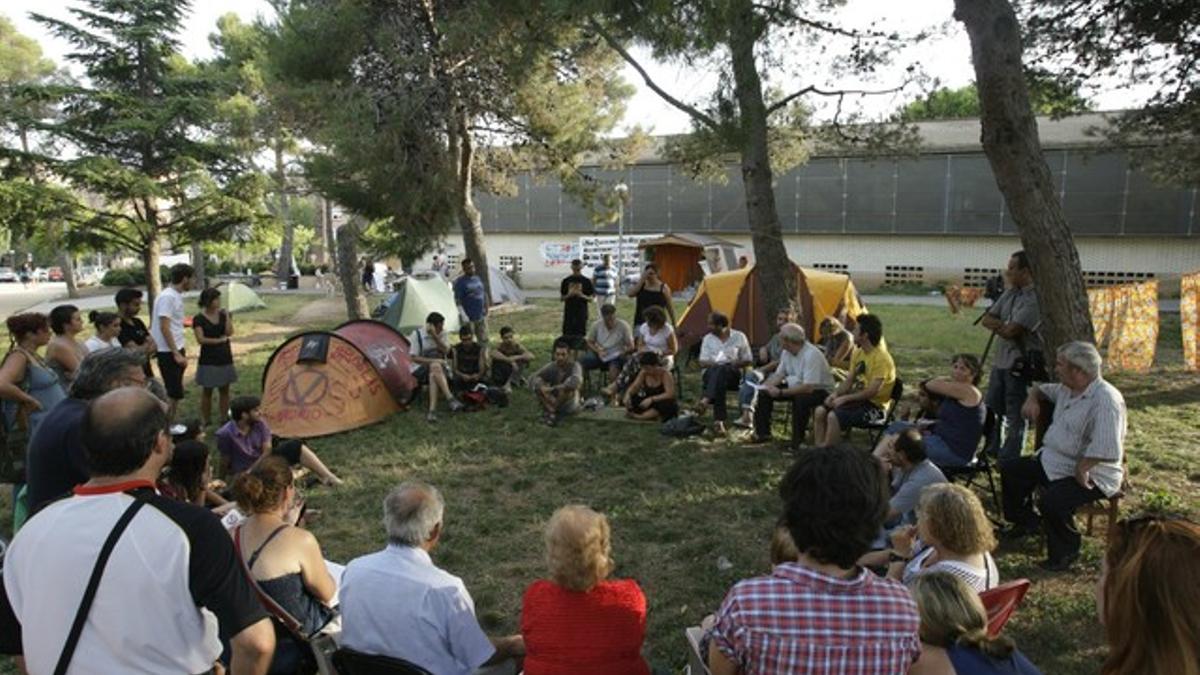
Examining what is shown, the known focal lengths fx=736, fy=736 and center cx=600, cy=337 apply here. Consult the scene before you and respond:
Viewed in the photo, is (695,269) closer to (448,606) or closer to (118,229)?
(118,229)

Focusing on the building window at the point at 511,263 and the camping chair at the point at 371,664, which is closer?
the camping chair at the point at 371,664

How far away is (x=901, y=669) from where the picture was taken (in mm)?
1783

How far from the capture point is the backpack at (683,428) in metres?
7.00

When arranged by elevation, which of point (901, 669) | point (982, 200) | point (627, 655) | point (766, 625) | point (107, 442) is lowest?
point (627, 655)

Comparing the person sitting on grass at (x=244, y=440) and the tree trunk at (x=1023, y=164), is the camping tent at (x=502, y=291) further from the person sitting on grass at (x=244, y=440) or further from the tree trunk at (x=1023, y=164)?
the tree trunk at (x=1023, y=164)

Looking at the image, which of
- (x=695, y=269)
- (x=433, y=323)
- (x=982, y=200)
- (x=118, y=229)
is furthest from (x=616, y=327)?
(x=982, y=200)

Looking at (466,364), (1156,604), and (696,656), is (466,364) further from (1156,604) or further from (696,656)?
(1156,604)

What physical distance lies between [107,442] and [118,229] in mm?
16437

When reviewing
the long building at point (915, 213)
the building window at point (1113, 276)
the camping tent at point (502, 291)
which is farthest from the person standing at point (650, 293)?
the building window at point (1113, 276)

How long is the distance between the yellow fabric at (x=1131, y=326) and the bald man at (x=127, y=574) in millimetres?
11312

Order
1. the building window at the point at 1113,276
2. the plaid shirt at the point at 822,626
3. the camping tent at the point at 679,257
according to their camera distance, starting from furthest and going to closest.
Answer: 1. the camping tent at the point at 679,257
2. the building window at the point at 1113,276
3. the plaid shirt at the point at 822,626

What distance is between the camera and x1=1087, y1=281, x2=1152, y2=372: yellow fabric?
32.8 feet

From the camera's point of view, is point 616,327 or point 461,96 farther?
point 461,96

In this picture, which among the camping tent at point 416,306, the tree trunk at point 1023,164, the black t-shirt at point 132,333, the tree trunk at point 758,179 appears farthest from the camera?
the camping tent at point 416,306
